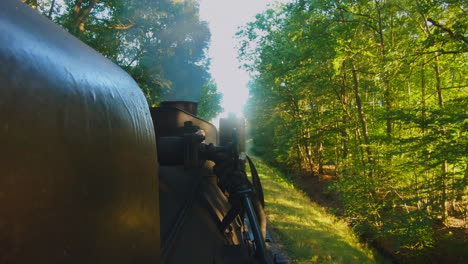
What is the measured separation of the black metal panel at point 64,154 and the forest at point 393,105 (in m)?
7.67

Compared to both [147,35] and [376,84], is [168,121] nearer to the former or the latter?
[376,84]

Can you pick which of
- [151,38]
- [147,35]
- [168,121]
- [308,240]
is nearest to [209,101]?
[151,38]

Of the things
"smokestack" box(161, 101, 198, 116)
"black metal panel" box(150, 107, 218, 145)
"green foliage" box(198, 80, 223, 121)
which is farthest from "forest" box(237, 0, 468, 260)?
"green foliage" box(198, 80, 223, 121)

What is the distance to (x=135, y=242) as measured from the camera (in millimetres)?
924

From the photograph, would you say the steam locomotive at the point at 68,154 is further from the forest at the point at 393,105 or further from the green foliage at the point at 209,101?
the green foliage at the point at 209,101

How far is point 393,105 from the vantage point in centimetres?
1345

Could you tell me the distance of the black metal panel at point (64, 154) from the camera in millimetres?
591

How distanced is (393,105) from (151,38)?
15.6 m

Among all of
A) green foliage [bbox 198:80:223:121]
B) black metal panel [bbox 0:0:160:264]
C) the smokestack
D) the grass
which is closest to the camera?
black metal panel [bbox 0:0:160:264]

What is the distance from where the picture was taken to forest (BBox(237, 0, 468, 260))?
855 centimetres

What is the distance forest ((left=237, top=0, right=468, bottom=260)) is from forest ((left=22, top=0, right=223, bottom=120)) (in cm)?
774

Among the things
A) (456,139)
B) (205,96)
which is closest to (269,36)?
(456,139)

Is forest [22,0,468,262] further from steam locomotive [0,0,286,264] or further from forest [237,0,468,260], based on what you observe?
steam locomotive [0,0,286,264]

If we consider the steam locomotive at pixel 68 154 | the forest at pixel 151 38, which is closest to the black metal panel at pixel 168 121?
the steam locomotive at pixel 68 154
